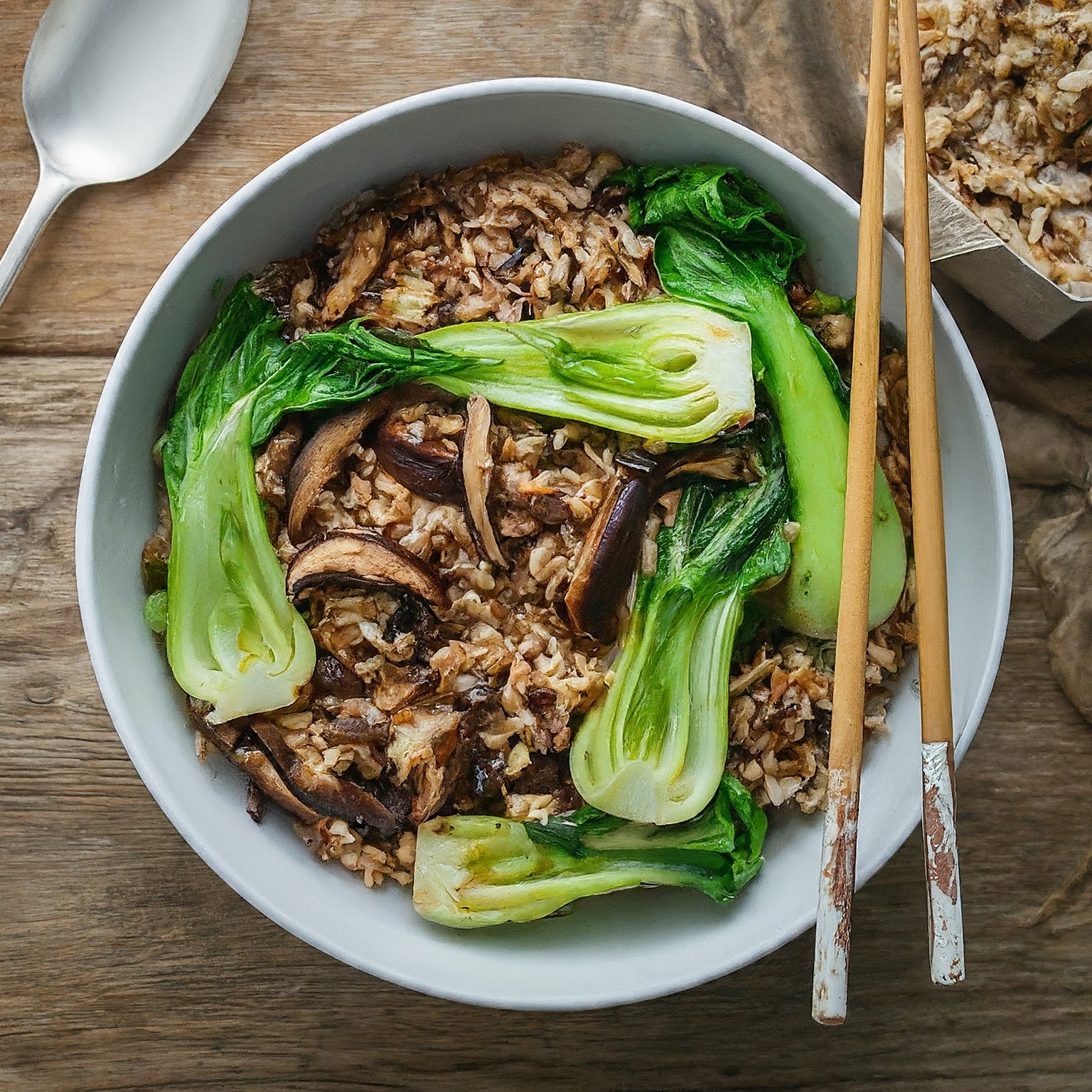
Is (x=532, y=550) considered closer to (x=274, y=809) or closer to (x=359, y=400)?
(x=359, y=400)

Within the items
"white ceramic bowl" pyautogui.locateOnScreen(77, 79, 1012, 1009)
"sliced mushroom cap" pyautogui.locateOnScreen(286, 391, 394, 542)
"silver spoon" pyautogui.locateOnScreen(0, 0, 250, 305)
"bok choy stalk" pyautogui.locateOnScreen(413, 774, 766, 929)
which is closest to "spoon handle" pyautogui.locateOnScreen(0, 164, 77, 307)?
"silver spoon" pyautogui.locateOnScreen(0, 0, 250, 305)

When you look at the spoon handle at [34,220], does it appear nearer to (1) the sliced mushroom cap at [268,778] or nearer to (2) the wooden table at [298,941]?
(2) the wooden table at [298,941]

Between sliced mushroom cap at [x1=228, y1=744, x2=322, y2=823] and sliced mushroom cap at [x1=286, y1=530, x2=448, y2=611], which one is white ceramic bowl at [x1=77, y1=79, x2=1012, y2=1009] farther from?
sliced mushroom cap at [x1=286, y1=530, x2=448, y2=611]

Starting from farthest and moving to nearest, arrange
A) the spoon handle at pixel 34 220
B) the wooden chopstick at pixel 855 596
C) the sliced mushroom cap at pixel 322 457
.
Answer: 1. the spoon handle at pixel 34 220
2. the sliced mushroom cap at pixel 322 457
3. the wooden chopstick at pixel 855 596

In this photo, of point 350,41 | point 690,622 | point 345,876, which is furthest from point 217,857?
point 350,41

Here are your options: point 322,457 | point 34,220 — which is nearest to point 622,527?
point 322,457

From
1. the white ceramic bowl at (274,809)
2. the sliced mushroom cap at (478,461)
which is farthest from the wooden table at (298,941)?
the sliced mushroom cap at (478,461)
